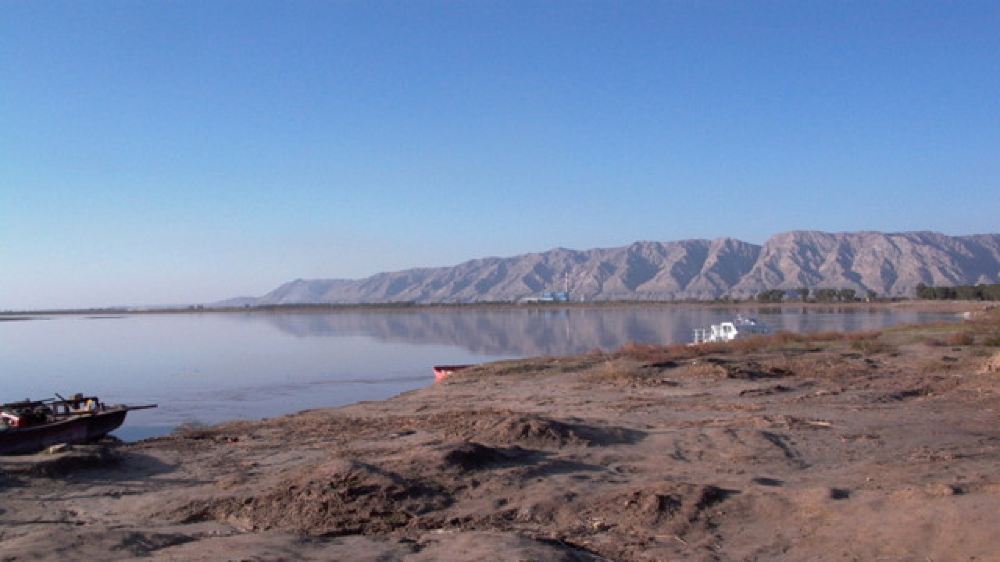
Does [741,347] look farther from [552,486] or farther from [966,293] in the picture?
[966,293]

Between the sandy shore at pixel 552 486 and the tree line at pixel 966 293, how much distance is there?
10943cm

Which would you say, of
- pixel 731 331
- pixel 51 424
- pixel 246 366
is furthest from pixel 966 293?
pixel 51 424

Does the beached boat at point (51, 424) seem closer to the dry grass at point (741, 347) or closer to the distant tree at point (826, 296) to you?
the dry grass at point (741, 347)

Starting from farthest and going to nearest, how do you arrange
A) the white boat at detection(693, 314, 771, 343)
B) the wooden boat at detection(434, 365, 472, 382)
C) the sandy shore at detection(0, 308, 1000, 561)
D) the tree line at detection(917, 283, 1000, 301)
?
the tree line at detection(917, 283, 1000, 301), the white boat at detection(693, 314, 771, 343), the wooden boat at detection(434, 365, 472, 382), the sandy shore at detection(0, 308, 1000, 561)

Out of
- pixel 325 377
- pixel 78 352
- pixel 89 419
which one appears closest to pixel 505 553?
pixel 89 419

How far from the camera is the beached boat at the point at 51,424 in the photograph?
1490 cm

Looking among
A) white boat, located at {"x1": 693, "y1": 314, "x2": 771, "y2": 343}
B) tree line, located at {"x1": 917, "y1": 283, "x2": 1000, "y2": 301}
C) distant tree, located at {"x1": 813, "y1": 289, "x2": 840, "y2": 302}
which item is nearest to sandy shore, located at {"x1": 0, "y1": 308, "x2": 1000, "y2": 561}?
white boat, located at {"x1": 693, "y1": 314, "x2": 771, "y2": 343}

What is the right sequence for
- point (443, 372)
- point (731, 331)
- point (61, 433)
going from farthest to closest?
point (731, 331) → point (443, 372) → point (61, 433)

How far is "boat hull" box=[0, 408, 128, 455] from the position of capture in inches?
581

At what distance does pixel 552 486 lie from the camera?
9.47 metres

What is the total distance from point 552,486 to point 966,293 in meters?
127

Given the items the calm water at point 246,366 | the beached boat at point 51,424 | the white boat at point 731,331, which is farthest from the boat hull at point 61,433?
the white boat at point 731,331

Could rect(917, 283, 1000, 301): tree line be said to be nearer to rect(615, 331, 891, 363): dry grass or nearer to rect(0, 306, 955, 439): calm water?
rect(0, 306, 955, 439): calm water

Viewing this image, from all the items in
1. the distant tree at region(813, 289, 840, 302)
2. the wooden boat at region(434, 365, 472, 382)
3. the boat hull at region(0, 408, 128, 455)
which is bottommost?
the wooden boat at region(434, 365, 472, 382)
